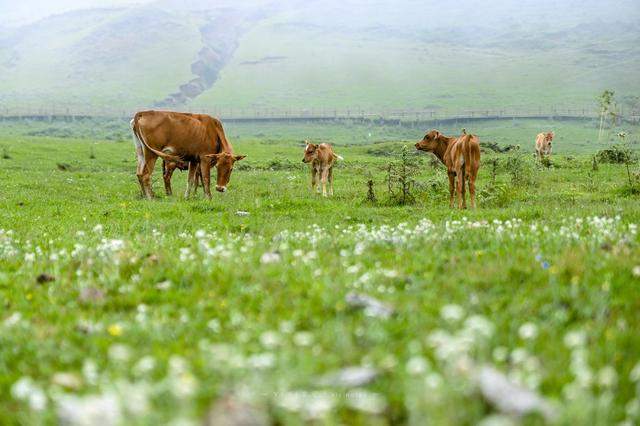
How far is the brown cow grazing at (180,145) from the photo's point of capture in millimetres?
22359

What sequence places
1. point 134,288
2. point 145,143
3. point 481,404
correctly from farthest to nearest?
1. point 145,143
2. point 134,288
3. point 481,404

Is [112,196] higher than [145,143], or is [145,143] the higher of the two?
[145,143]

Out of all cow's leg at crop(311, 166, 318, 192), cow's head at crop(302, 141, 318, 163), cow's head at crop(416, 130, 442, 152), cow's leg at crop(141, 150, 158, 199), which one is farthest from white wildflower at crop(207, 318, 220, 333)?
cow's leg at crop(311, 166, 318, 192)

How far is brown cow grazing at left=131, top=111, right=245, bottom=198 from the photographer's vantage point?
2236 cm

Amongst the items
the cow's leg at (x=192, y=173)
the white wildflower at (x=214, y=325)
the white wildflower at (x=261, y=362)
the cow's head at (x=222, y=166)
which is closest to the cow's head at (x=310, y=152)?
the cow's head at (x=222, y=166)

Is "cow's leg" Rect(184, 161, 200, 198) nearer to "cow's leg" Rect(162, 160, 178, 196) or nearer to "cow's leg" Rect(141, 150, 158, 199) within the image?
"cow's leg" Rect(162, 160, 178, 196)

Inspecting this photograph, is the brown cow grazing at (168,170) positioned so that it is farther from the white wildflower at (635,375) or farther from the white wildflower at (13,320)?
the white wildflower at (635,375)

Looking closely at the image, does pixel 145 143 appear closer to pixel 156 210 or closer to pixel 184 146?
pixel 184 146

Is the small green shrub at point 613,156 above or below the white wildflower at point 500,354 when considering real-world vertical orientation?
below

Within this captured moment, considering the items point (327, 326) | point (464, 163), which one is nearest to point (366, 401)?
point (327, 326)

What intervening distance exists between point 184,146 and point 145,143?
139 cm

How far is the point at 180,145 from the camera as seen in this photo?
75.0 ft

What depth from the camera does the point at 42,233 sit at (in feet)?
41.5

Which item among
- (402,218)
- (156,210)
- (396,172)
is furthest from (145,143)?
(402,218)
